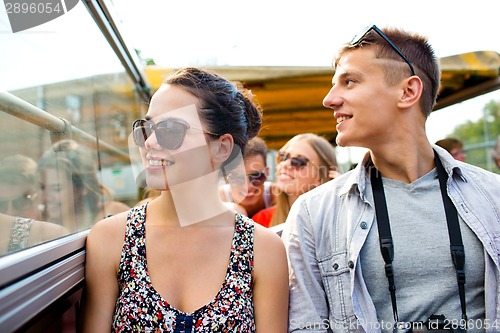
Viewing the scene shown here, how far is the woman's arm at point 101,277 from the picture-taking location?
1.51 metres

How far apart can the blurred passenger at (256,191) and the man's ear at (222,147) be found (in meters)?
1.11

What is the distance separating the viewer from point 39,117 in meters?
1.53

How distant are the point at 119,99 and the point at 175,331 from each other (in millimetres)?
2512

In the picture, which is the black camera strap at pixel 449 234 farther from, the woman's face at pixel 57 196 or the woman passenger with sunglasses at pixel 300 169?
the woman passenger with sunglasses at pixel 300 169

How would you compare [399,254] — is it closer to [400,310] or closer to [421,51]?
[400,310]

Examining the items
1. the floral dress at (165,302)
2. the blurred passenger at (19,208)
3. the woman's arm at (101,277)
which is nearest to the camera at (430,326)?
the floral dress at (165,302)

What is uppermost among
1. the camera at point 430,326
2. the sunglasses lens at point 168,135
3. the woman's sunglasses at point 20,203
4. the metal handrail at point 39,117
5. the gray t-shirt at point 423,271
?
Result: the metal handrail at point 39,117

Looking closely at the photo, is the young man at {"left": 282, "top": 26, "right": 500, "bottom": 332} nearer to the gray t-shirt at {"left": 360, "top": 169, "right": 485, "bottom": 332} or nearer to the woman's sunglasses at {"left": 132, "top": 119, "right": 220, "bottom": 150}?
the gray t-shirt at {"left": 360, "top": 169, "right": 485, "bottom": 332}

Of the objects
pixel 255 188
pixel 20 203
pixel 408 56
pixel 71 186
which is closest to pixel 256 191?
pixel 255 188

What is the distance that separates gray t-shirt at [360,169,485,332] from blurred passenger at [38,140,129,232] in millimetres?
1169

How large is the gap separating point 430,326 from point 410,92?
0.93 meters

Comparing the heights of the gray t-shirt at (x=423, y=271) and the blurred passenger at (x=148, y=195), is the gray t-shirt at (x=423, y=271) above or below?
below

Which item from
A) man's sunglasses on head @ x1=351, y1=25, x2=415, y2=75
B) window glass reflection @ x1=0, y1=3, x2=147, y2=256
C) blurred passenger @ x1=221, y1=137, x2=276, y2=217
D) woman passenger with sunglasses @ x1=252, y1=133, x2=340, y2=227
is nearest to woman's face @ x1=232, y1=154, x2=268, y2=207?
blurred passenger @ x1=221, y1=137, x2=276, y2=217

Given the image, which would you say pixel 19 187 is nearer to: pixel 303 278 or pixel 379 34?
pixel 303 278
